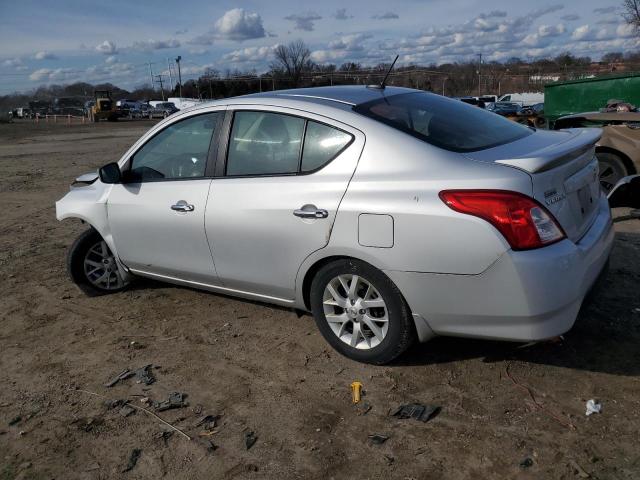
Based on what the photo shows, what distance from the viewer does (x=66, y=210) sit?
4.99m

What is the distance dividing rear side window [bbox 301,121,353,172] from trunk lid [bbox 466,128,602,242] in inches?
30.4

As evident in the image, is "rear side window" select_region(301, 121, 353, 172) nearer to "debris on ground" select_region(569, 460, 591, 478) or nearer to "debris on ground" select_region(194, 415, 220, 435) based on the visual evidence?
"debris on ground" select_region(194, 415, 220, 435)

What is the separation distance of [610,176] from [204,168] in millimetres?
6149

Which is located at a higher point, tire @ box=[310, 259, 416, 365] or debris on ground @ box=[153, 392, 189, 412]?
tire @ box=[310, 259, 416, 365]

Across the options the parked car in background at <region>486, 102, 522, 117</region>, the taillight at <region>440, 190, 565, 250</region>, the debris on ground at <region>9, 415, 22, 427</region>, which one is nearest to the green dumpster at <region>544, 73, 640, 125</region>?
the parked car in background at <region>486, 102, 522, 117</region>

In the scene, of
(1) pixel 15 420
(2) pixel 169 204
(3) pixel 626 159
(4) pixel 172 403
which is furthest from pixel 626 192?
(1) pixel 15 420

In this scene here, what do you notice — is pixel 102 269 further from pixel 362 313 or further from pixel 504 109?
pixel 504 109

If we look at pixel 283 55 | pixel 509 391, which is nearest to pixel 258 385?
pixel 509 391

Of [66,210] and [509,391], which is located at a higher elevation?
[66,210]

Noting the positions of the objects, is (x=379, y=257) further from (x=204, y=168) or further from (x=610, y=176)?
(x=610, y=176)

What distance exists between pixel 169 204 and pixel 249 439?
1938mm

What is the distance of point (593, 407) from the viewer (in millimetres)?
2973

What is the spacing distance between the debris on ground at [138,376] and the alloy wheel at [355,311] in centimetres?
120

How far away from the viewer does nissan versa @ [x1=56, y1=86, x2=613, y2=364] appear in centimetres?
290
